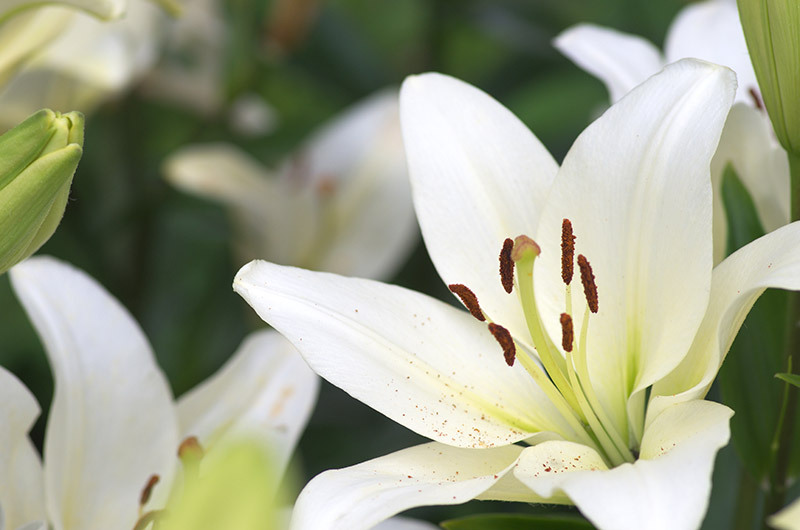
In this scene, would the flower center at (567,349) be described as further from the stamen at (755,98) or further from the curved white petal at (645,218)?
the stamen at (755,98)

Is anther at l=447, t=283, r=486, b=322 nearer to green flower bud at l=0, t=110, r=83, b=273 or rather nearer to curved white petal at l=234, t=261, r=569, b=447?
curved white petal at l=234, t=261, r=569, b=447

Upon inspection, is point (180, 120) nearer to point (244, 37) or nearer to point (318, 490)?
point (244, 37)

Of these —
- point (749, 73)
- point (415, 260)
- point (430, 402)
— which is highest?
point (749, 73)

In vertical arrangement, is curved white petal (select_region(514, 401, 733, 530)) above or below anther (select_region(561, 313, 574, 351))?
below

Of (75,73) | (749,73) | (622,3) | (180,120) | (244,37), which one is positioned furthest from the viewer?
(180,120)

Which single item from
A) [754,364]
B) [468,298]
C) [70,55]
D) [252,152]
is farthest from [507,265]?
[252,152]

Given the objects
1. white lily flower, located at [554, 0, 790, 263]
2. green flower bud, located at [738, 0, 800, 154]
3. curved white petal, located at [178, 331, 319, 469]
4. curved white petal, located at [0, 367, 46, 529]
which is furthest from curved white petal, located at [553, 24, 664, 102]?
curved white petal, located at [0, 367, 46, 529]

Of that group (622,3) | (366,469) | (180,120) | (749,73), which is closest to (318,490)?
(366,469)
